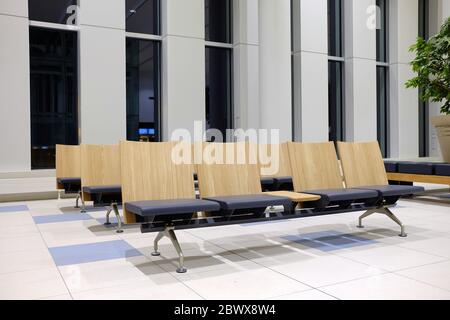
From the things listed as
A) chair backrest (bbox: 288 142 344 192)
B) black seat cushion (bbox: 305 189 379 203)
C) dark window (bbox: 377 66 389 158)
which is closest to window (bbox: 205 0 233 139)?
dark window (bbox: 377 66 389 158)

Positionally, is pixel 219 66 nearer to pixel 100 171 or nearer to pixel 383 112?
pixel 383 112

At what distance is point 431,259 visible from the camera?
3088mm

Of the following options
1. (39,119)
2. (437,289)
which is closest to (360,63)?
(39,119)

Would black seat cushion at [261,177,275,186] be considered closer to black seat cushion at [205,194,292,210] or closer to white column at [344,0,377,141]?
black seat cushion at [205,194,292,210]

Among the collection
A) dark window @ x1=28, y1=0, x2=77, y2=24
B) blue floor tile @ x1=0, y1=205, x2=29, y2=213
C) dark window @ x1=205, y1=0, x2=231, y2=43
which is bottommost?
blue floor tile @ x1=0, y1=205, x2=29, y2=213

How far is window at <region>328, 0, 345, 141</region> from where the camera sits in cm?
1072

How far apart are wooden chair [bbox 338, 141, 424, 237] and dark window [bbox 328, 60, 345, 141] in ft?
20.9

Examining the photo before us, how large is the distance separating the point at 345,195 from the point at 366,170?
1.02 m

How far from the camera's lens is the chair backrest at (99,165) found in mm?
4820

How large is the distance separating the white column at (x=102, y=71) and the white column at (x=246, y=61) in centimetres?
264

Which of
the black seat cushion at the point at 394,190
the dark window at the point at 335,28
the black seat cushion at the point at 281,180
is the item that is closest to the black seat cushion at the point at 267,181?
the black seat cushion at the point at 281,180

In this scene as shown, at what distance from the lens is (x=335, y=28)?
35.4ft

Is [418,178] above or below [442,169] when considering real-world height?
below

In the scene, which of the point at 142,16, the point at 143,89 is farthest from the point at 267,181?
the point at 142,16
